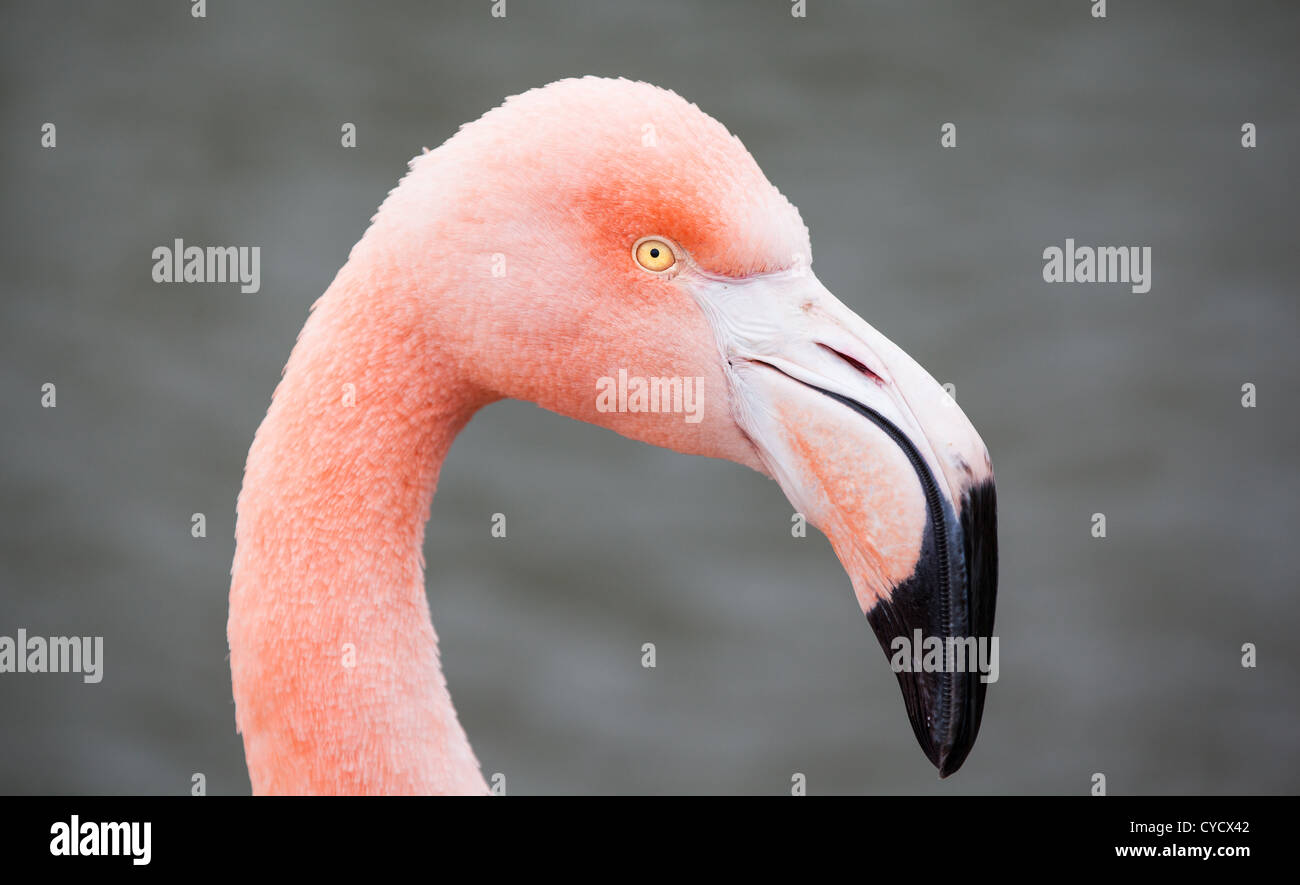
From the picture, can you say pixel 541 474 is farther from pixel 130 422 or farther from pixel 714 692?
pixel 130 422

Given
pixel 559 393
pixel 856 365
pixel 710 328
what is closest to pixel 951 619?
pixel 856 365

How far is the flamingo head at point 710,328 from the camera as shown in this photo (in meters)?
1.48

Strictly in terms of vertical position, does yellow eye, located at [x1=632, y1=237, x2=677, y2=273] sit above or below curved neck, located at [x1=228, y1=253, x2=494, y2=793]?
above

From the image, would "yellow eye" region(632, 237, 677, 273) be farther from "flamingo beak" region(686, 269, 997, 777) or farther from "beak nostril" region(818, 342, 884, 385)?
"beak nostril" region(818, 342, 884, 385)

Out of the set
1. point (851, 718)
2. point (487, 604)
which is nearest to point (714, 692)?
point (851, 718)

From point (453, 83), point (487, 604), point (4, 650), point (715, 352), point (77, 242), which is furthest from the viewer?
point (453, 83)

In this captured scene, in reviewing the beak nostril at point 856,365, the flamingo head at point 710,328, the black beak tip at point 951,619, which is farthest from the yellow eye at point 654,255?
the black beak tip at point 951,619

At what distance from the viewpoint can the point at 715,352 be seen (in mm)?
1563

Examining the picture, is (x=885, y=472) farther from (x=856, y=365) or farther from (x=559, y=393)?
(x=559, y=393)

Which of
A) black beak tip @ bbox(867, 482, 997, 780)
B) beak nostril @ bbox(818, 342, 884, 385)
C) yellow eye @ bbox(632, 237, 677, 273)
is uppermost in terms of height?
yellow eye @ bbox(632, 237, 677, 273)

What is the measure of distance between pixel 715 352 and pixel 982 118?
4650 millimetres

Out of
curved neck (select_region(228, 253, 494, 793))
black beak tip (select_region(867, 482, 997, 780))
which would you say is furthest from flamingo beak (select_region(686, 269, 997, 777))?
curved neck (select_region(228, 253, 494, 793))

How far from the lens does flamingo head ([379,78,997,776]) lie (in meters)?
1.48

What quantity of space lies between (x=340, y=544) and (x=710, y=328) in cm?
52
